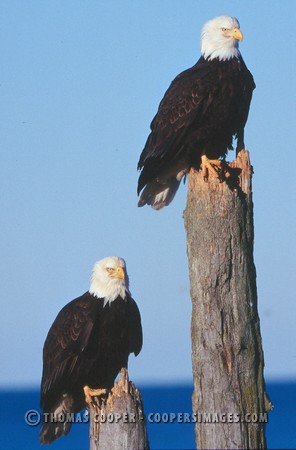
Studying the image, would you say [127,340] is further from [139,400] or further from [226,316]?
[226,316]

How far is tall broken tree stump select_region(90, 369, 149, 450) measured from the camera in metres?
6.59

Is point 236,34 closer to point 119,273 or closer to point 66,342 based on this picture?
point 119,273

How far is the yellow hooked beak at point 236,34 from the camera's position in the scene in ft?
28.5

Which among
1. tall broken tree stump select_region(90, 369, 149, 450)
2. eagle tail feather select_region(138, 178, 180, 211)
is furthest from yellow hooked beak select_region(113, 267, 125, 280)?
tall broken tree stump select_region(90, 369, 149, 450)

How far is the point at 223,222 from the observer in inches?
254

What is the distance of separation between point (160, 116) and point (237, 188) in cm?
219

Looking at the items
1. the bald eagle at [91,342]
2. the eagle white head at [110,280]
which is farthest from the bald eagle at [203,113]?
the bald eagle at [91,342]

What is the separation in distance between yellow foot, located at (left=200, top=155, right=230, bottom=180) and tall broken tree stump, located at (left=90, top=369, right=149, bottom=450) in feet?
4.47

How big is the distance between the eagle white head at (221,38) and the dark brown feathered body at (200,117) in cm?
7

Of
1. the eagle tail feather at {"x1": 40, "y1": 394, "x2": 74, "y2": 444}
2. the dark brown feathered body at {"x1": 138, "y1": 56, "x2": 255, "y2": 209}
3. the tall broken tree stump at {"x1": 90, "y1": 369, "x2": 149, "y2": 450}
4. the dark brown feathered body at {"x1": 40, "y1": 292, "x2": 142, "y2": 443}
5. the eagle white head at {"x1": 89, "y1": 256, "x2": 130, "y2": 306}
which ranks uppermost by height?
the dark brown feathered body at {"x1": 138, "y1": 56, "x2": 255, "y2": 209}

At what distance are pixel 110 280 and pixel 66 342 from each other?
57 centimetres

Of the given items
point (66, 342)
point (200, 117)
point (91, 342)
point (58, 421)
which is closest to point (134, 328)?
point (91, 342)

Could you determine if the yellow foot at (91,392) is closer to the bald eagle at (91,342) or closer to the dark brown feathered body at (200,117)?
the bald eagle at (91,342)

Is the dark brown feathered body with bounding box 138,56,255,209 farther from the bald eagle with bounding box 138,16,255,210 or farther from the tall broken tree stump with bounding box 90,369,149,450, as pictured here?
the tall broken tree stump with bounding box 90,369,149,450
